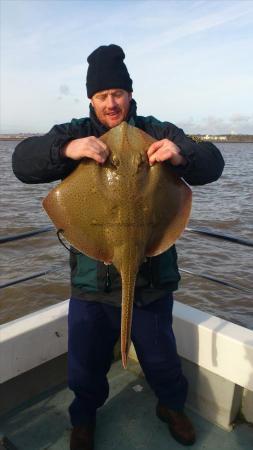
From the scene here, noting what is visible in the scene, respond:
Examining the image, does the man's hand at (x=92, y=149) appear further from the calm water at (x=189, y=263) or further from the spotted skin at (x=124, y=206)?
the calm water at (x=189, y=263)

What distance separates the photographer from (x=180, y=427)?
312 centimetres

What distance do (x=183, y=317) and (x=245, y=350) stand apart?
54 centimetres

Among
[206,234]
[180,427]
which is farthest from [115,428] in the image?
[206,234]

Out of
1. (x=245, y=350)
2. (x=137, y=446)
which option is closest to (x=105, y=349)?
(x=137, y=446)

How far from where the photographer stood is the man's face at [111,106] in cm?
260

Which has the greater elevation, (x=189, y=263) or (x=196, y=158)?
(x=196, y=158)

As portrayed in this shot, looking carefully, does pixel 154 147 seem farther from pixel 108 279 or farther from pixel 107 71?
pixel 108 279

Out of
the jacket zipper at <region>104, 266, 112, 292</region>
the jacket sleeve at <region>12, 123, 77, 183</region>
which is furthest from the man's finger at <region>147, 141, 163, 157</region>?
the jacket zipper at <region>104, 266, 112, 292</region>

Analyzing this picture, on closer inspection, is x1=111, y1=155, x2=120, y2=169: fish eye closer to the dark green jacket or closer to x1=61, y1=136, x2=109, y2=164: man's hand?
x1=61, y1=136, x2=109, y2=164: man's hand

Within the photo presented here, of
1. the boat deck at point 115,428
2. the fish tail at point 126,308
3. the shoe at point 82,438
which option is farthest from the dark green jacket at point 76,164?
the boat deck at point 115,428

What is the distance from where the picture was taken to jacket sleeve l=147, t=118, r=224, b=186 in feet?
7.68

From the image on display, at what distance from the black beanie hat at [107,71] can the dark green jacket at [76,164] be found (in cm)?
15

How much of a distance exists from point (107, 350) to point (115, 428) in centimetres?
67

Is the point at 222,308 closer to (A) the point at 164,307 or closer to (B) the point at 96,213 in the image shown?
(A) the point at 164,307
